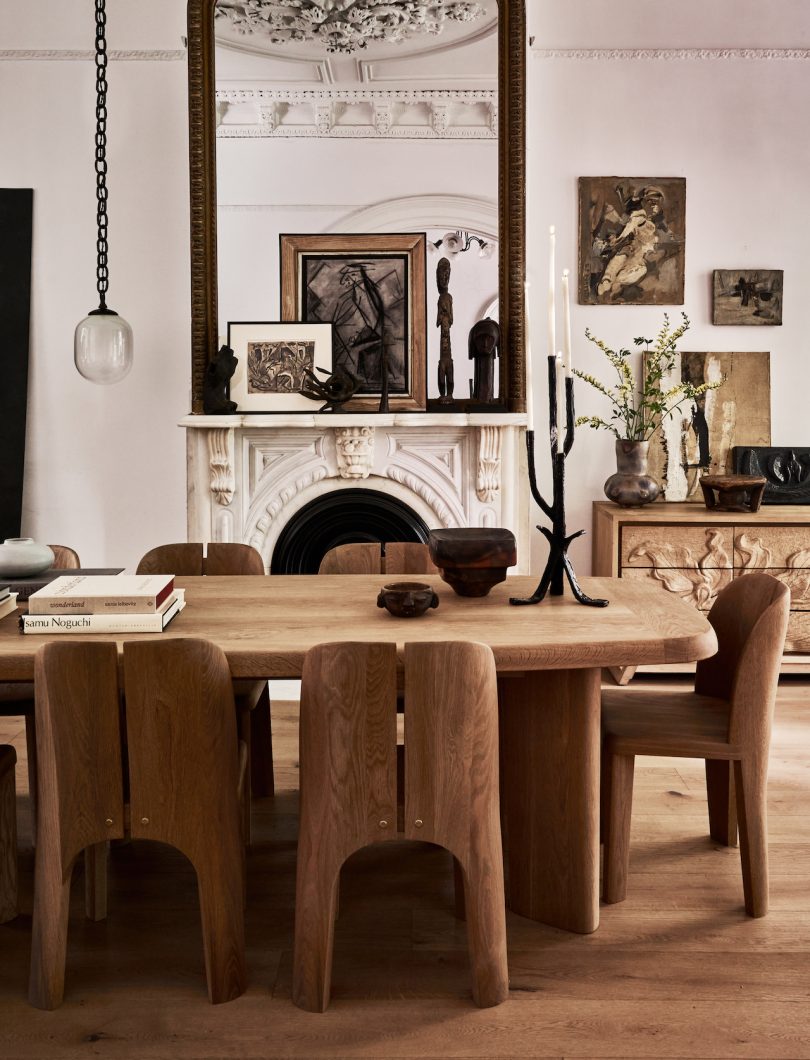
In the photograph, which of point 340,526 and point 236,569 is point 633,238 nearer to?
point 340,526

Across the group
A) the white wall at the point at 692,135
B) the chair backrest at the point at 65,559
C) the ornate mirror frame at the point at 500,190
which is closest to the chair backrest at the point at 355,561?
the chair backrest at the point at 65,559

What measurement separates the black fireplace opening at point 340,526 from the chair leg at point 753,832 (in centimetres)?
253

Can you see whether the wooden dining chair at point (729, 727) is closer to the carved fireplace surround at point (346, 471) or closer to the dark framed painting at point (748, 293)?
the carved fireplace surround at point (346, 471)

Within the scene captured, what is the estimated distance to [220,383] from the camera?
4453 mm

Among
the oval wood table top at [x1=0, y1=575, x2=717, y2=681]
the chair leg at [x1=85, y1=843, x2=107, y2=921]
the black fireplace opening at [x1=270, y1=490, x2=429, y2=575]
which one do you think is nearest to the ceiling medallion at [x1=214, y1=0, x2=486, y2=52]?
the black fireplace opening at [x1=270, y1=490, x2=429, y2=575]

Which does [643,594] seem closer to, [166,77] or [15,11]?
[166,77]

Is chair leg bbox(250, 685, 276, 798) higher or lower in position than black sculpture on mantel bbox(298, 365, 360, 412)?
lower

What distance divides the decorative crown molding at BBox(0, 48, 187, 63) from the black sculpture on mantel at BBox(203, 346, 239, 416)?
1.50 m

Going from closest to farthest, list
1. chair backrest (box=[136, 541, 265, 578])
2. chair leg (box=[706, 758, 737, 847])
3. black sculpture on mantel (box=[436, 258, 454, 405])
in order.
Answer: chair leg (box=[706, 758, 737, 847]) → chair backrest (box=[136, 541, 265, 578]) → black sculpture on mantel (box=[436, 258, 454, 405])

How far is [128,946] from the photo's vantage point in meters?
2.23

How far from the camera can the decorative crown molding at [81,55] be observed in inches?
182

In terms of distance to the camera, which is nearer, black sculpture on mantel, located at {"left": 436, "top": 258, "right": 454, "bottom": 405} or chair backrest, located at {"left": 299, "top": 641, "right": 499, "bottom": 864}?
chair backrest, located at {"left": 299, "top": 641, "right": 499, "bottom": 864}

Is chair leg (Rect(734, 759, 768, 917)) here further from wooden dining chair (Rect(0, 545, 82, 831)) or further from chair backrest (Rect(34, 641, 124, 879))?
wooden dining chair (Rect(0, 545, 82, 831))

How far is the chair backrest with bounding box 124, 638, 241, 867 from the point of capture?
73.6 inches
